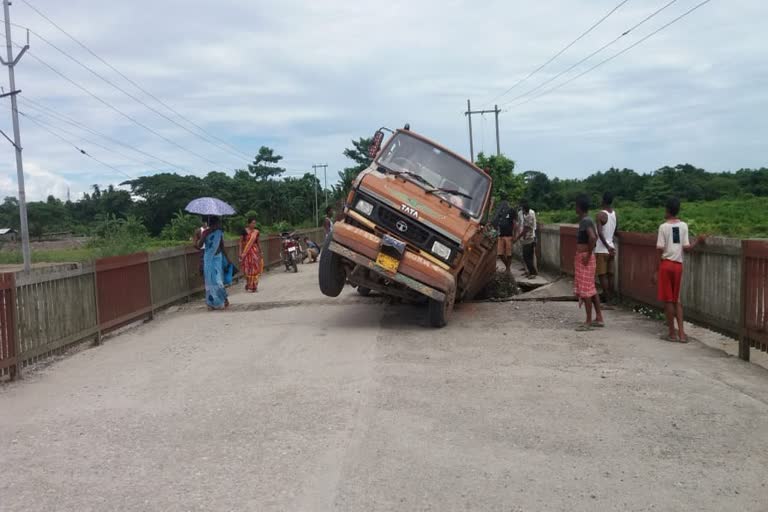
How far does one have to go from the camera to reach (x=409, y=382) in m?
6.48

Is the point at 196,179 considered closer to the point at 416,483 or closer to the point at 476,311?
the point at 476,311

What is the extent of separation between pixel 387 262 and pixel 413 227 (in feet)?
2.27

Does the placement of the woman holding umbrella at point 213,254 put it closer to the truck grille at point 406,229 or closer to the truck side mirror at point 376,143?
the truck side mirror at point 376,143

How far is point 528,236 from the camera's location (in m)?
15.8

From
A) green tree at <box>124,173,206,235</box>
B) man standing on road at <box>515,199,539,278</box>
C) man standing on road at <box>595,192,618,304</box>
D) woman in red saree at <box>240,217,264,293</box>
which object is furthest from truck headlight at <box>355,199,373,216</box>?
green tree at <box>124,173,206,235</box>

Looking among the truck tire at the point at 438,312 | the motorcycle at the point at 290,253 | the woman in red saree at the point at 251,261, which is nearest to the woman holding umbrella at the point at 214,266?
the woman in red saree at the point at 251,261

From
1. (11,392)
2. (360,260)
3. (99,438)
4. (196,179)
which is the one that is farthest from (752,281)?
(196,179)

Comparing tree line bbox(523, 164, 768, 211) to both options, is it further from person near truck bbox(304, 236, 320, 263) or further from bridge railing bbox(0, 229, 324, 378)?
bridge railing bbox(0, 229, 324, 378)

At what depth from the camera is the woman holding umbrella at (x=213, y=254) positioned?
39.7ft

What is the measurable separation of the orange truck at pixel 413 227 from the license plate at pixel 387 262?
0.04 ft

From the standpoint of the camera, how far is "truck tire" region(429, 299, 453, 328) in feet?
30.4

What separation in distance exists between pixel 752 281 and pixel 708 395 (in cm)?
173

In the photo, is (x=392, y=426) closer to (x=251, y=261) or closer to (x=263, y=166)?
(x=251, y=261)

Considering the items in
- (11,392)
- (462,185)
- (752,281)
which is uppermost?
(462,185)
